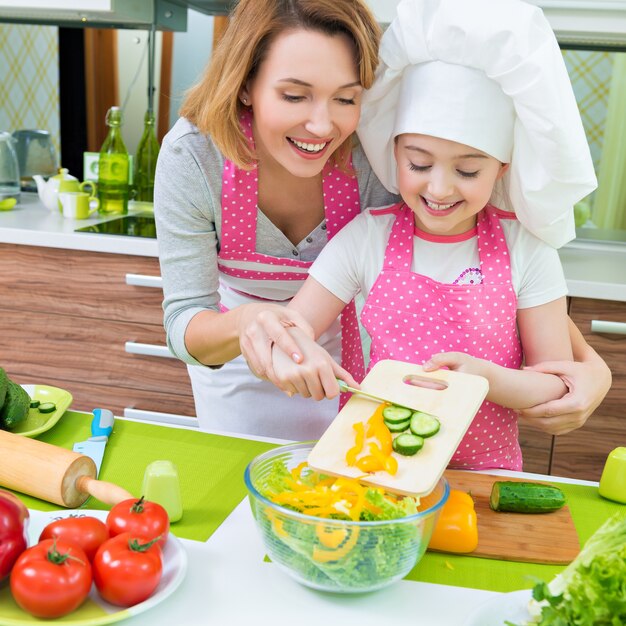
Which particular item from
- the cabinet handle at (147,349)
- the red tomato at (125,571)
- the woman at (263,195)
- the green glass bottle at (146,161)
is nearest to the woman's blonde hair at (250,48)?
the woman at (263,195)

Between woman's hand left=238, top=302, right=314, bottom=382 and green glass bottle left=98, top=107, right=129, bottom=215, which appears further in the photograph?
green glass bottle left=98, top=107, right=129, bottom=215

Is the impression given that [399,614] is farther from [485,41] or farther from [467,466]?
[485,41]

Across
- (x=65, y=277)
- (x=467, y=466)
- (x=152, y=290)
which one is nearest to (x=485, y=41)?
(x=467, y=466)

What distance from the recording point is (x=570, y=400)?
49.3 inches

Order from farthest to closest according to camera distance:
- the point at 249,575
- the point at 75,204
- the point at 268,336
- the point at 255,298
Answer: the point at 75,204, the point at 255,298, the point at 268,336, the point at 249,575

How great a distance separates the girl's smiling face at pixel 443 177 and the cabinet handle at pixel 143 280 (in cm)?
119

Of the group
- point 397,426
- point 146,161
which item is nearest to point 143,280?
point 146,161

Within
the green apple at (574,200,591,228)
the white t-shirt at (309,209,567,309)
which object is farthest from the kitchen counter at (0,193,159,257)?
the green apple at (574,200,591,228)

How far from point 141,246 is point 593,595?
1792 mm

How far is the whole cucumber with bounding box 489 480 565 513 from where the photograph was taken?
1093 mm

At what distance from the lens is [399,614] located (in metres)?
0.88

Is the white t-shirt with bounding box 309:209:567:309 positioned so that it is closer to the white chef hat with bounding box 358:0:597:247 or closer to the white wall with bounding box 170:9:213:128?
the white chef hat with bounding box 358:0:597:247

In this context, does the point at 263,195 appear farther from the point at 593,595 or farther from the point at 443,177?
the point at 593,595

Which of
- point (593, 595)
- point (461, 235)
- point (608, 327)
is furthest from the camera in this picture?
point (608, 327)
